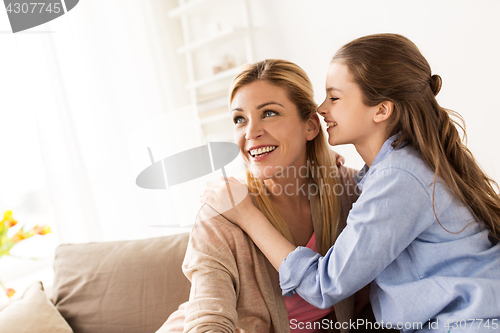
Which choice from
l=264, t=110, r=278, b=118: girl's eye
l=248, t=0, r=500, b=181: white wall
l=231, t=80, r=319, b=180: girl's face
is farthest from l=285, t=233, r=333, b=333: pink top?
l=248, t=0, r=500, b=181: white wall

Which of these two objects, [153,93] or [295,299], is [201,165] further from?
[153,93]

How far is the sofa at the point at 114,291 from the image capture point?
5.07 feet

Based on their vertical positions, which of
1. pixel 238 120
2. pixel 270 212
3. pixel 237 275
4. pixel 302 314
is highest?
pixel 238 120

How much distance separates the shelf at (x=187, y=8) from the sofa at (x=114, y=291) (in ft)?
5.84

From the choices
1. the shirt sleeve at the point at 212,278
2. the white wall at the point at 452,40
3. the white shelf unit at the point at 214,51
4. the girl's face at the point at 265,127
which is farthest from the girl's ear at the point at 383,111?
the white shelf unit at the point at 214,51

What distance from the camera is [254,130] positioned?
126cm

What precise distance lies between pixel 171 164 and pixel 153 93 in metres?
1.51

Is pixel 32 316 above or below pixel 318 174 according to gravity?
below

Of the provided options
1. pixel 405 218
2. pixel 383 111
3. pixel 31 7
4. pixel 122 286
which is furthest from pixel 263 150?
pixel 31 7

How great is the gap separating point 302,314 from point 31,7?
187 centimetres

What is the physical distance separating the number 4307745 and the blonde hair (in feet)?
3.97

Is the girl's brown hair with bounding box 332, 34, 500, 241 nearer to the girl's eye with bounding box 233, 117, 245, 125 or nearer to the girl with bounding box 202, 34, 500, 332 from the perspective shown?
the girl with bounding box 202, 34, 500, 332

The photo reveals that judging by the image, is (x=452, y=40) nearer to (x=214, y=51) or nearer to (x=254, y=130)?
(x=254, y=130)

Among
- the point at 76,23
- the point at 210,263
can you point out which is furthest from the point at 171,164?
the point at 76,23
